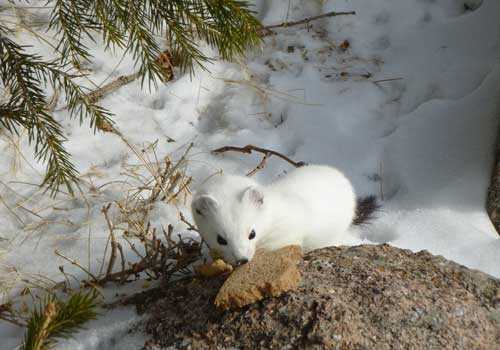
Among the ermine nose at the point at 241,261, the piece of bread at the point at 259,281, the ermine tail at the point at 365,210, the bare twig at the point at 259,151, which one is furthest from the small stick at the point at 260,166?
the piece of bread at the point at 259,281

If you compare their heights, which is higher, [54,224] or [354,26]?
[354,26]

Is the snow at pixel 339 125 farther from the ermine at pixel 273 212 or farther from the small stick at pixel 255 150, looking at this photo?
the ermine at pixel 273 212

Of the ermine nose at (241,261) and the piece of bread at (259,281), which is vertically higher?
the piece of bread at (259,281)

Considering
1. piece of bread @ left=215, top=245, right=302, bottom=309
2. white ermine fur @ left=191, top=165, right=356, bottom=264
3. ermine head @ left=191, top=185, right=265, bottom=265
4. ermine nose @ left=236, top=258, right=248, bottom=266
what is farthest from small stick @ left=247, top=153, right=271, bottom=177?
piece of bread @ left=215, top=245, right=302, bottom=309

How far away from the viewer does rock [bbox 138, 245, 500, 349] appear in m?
1.94

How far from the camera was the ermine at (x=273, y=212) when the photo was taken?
2.46m

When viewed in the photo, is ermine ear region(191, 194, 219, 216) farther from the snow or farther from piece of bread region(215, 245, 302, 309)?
the snow

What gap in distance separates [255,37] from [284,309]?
3.11ft

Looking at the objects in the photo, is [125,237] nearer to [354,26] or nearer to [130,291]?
[130,291]

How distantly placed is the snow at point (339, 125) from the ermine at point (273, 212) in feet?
1.02

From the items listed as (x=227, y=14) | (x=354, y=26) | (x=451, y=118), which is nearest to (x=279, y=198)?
(x=227, y=14)

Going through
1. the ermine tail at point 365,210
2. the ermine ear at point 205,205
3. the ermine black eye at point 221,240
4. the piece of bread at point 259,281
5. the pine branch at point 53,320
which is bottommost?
the ermine tail at point 365,210

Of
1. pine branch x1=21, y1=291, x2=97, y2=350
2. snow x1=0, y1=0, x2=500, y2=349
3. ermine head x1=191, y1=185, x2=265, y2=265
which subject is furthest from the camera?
snow x1=0, y1=0, x2=500, y2=349

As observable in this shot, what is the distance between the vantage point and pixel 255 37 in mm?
2203
